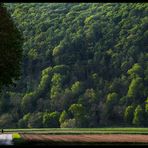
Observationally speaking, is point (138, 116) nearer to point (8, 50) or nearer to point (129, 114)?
point (129, 114)

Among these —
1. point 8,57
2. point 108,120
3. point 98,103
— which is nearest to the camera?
point 8,57

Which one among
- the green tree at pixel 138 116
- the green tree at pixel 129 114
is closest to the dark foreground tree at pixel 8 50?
the green tree at pixel 138 116

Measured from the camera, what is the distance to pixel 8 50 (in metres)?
47.4

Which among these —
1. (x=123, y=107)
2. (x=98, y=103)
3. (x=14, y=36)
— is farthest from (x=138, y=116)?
(x=14, y=36)

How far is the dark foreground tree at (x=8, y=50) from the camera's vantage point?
46406 mm

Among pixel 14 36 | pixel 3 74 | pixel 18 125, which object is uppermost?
pixel 14 36

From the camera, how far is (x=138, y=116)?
17412 cm

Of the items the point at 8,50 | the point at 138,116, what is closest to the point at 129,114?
the point at 138,116

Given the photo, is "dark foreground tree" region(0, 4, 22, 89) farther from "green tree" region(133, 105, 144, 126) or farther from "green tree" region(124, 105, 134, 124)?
"green tree" region(124, 105, 134, 124)

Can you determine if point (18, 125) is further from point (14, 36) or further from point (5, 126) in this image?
point (14, 36)

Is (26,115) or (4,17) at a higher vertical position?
(4,17)

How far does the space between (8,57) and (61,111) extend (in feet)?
506

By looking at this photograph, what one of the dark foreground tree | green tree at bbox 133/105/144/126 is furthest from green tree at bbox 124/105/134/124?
the dark foreground tree

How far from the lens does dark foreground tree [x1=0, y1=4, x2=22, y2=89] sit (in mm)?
46406
